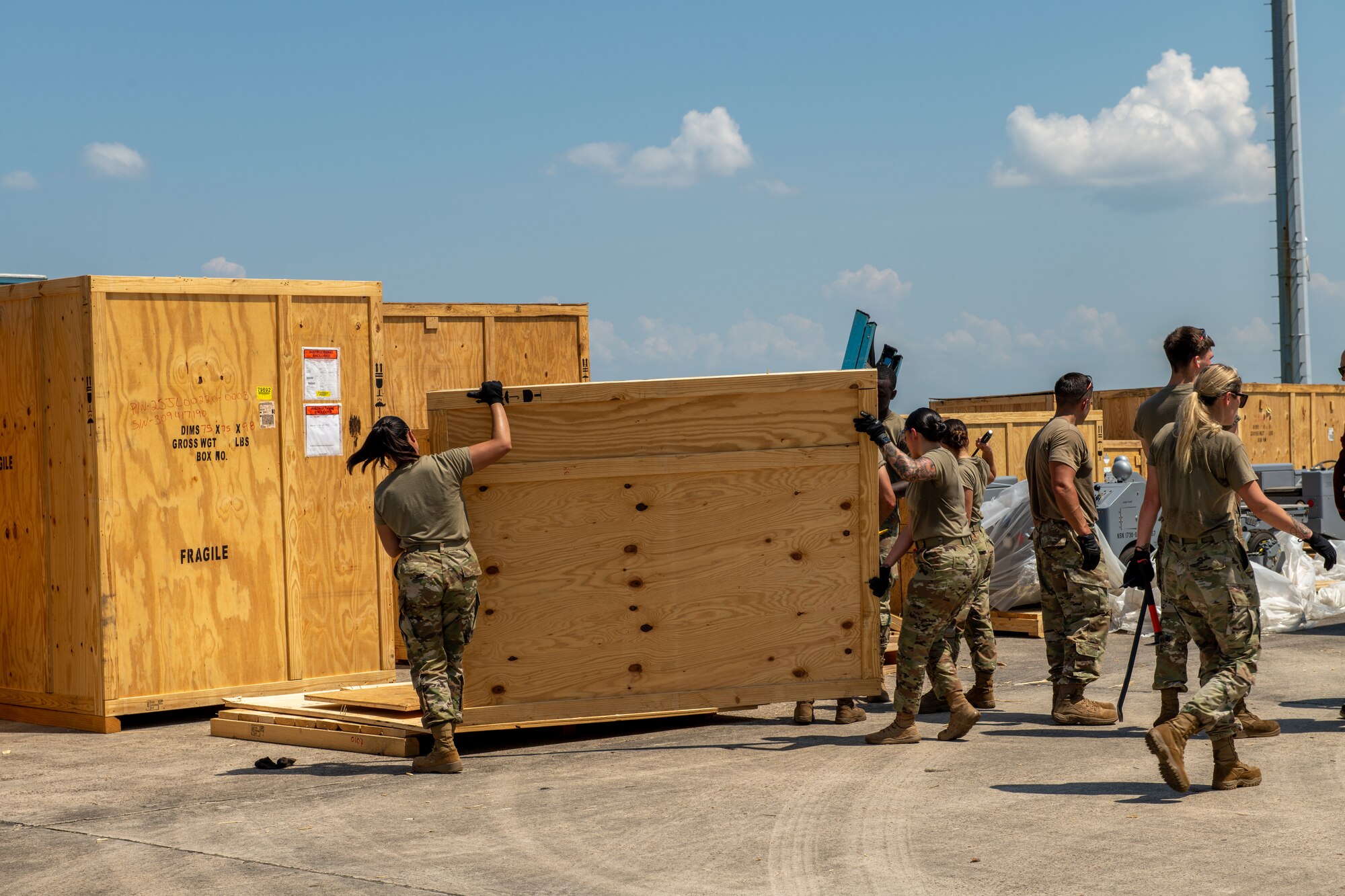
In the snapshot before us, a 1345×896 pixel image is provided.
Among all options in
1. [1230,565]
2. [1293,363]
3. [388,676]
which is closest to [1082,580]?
[1230,565]

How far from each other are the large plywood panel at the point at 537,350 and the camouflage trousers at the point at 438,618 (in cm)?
413

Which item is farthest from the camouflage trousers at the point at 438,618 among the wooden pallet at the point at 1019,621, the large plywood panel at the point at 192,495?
the wooden pallet at the point at 1019,621

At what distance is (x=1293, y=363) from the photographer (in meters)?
22.9

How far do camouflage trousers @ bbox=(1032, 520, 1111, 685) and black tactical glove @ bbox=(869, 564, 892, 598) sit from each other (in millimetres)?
1032

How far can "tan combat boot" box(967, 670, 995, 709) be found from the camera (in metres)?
8.73

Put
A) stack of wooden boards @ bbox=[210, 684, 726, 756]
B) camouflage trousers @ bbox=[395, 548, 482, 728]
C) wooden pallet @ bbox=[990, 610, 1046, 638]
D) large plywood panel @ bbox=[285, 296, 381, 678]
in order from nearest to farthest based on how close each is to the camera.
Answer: camouflage trousers @ bbox=[395, 548, 482, 728] < stack of wooden boards @ bbox=[210, 684, 726, 756] < large plywood panel @ bbox=[285, 296, 381, 678] < wooden pallet @ bbox=[990, 610, 1046, 638]

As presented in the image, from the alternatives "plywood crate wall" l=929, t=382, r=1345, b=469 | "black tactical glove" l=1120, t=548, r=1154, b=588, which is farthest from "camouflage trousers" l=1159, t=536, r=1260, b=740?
"plywood crate wall" l=929, t=382, r=1345, b=469

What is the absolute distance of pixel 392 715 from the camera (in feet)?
26.7

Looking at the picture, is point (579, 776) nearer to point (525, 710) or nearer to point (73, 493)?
point (525, 710)

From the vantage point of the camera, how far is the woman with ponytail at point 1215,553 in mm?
6113

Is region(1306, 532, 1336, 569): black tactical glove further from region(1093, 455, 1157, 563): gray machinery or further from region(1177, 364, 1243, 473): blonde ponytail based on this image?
region(1093, 455, 1157, 563): gray machinery

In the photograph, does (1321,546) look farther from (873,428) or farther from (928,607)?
(873,428)

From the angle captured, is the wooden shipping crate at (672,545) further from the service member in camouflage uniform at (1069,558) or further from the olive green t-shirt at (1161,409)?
the olive green t-shirt at (1161,409)

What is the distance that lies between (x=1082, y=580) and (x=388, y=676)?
4644 millimetres
